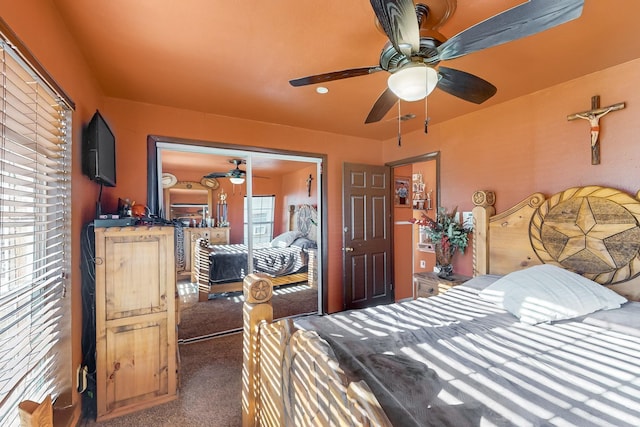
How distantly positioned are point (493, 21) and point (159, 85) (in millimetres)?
2410

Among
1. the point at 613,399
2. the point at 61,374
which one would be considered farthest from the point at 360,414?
the point at 61,374

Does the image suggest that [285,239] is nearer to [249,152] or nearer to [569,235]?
[249,152]

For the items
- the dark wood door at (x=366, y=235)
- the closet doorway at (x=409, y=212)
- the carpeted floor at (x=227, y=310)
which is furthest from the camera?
the closet doorway at (x=409, y=212)

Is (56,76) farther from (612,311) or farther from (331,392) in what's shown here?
(612,311)

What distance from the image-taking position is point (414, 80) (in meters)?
1.43

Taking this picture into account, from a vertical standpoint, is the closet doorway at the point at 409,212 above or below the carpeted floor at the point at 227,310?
above

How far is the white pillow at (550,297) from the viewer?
5.32ft

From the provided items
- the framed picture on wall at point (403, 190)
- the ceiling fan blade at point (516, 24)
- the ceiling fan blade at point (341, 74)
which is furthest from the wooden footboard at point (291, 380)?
the framed picture on wall at point (403, 190)

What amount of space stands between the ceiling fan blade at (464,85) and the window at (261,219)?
2466 mm

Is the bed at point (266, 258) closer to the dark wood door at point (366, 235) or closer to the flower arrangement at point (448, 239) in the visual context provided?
the dark wood door at point (366, 235)

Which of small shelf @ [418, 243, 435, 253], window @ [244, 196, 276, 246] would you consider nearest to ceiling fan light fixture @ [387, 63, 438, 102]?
window @ [244, 196, 276, 246]

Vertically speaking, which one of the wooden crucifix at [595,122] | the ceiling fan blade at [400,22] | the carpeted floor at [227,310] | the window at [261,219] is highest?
the ceiling fan blade at [400,22]

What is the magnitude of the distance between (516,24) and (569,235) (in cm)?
180

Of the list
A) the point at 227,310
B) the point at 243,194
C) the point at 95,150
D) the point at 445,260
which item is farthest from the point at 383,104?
the point at 227,310
